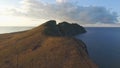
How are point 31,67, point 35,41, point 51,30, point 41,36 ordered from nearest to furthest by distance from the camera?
point 31,67, point 35,41, point 41,36, point 51,30

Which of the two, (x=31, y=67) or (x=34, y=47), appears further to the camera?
(x=34, y=47)

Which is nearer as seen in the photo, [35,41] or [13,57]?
[13,57]

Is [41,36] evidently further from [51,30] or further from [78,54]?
[78,54]

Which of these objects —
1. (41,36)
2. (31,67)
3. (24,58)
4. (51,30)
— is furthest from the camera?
(51,30)

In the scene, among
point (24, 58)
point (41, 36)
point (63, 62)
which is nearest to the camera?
point (63, 62)

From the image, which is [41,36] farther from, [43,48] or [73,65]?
[73,65]

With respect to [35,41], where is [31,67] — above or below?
below

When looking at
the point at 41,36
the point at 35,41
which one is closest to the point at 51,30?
the point at 41,36

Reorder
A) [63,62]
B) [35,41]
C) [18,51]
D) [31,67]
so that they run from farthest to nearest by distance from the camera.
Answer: [35,41], [18,51], [63,62], [31,67]

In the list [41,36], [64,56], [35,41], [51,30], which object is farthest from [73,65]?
[51,30]
